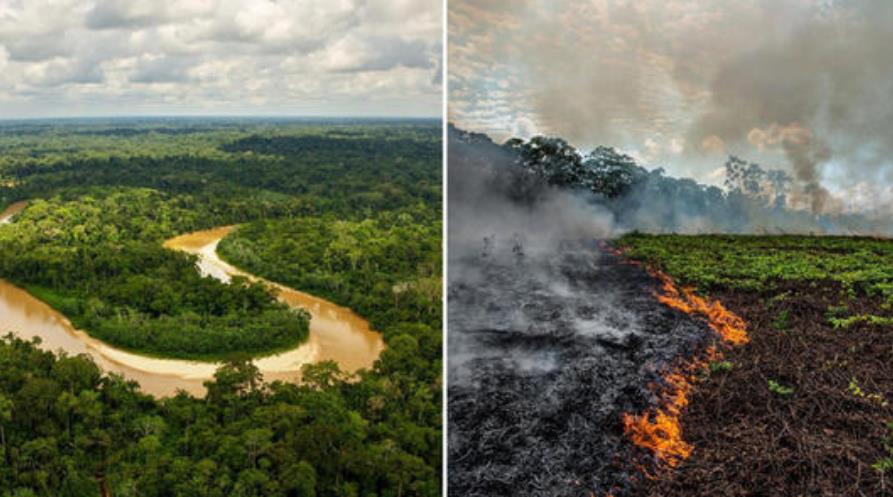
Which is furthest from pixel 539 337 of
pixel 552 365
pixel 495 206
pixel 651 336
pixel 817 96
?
pixel 817 96

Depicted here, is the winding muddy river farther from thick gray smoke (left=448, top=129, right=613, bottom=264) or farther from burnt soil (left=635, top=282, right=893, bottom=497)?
burnt soil (left=635, top=282, right=893, bottom=497)

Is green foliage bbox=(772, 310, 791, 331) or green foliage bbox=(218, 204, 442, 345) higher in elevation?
green foliage bbox=(772, 310, 791, 331)

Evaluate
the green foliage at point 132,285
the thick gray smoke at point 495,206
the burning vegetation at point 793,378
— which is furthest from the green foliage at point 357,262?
the burning vegetation at point 793,378

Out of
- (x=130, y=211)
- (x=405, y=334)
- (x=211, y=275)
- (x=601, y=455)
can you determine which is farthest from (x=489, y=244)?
(x=130, y=211)

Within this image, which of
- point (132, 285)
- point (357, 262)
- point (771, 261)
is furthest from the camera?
point (357, 262)

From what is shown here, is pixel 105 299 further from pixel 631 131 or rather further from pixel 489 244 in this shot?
pixel 631 131

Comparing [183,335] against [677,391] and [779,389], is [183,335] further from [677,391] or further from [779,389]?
[779,389]

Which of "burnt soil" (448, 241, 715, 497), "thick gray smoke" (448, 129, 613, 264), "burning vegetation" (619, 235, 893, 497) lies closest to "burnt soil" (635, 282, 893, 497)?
"burning vegetation" (619, 235, 893, 497)
